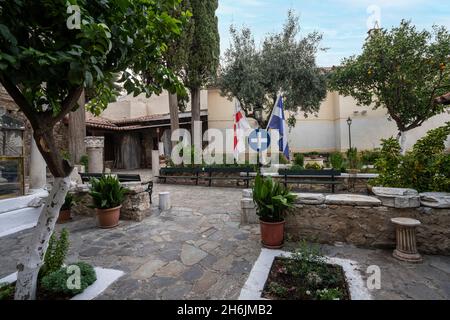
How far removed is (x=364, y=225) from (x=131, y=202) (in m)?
4.41

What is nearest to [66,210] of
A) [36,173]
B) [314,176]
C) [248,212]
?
[36,173]

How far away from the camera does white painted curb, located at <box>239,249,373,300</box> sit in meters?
2.29

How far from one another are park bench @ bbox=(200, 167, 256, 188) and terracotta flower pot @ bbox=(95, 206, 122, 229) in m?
5.09

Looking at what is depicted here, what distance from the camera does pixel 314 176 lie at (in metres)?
7.52

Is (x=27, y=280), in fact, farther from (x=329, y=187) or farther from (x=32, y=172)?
(x=329, y=187)

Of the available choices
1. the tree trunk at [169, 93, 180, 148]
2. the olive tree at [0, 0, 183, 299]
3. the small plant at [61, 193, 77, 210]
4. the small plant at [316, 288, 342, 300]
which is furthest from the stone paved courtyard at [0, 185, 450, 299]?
the tree trunk at [169, 93, 180, 148]

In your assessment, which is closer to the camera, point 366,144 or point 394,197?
point 394,197

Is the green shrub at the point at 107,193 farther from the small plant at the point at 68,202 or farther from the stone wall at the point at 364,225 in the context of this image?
the stone wall at the point at 364,225

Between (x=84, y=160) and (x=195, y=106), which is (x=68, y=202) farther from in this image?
(x=195, y=106)

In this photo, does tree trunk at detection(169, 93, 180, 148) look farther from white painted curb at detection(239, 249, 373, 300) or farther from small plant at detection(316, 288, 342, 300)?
small plant at detection(316, 288, 342, 300)

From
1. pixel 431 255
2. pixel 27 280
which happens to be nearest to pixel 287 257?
pixel 431 255
